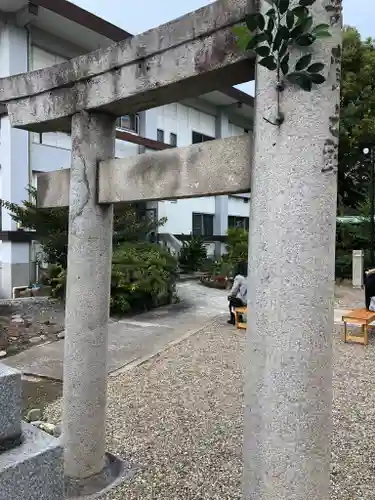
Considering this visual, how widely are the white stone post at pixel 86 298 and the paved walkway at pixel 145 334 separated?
3.06 meters

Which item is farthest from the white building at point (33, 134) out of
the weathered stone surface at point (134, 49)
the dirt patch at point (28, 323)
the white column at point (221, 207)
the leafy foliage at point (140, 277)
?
the weathered stone surface at point (134, 49)

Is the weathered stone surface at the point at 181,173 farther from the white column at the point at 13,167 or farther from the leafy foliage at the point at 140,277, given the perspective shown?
the white column at the point at 13,167

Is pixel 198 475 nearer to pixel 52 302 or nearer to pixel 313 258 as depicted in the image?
pixel 313 258

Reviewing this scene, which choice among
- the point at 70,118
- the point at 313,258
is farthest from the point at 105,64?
the point at 313,258

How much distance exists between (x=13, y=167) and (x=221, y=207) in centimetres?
1112

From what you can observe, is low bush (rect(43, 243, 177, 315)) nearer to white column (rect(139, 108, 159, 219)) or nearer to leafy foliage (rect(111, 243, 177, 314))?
leafy foliage (rect(111, 243, 177, 314))

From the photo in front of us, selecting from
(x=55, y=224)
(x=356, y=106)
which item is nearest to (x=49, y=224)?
(x=55, y=224)

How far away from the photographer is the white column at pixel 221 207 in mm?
21438

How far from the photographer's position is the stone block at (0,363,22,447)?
1.54 metres

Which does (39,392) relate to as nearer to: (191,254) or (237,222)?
(191,254)

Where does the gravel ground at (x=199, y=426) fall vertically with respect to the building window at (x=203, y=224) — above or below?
below

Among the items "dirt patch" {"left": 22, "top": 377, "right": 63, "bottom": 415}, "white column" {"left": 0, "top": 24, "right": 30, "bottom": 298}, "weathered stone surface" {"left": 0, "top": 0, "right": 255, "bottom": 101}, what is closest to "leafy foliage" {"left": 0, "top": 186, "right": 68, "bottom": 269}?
"white column" {"left": 0, "top": 24, "right": 30, "bottom": 298}

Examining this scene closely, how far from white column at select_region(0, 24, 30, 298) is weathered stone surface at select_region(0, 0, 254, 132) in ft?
34.1

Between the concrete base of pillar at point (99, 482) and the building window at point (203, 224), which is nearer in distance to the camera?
the concrete base of pillar at point (99, 482)
